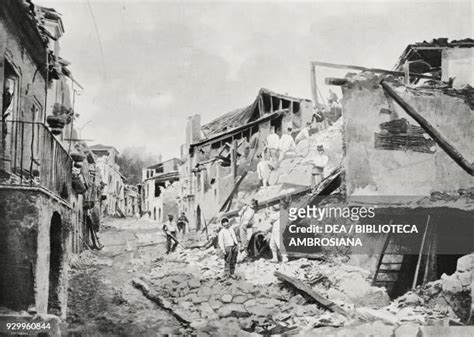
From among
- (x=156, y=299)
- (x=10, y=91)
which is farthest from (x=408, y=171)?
(x=10, y=91)

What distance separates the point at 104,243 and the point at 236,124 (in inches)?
183

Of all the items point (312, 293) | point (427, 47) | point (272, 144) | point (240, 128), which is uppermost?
point (427, 47)

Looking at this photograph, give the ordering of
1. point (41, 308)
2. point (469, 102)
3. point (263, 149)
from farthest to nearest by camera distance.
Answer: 1. point (263, 149)
2. point (469, 102)
3. point (41, 308)

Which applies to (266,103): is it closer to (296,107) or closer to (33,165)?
(296,107)

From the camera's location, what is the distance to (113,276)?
31.5 feet

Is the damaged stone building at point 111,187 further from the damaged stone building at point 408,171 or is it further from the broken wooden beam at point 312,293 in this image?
the damaged stone building at point 408,171

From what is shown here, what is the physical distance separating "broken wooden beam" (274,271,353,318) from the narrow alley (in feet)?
6.37

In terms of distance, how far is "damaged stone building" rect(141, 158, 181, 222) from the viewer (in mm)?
17578

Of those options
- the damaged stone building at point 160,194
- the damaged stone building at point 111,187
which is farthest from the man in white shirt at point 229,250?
the damaged stone building at point 160,194

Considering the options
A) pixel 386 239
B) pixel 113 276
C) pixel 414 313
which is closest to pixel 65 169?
pixel 113 276

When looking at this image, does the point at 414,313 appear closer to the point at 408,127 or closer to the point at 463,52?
the point at 408,127

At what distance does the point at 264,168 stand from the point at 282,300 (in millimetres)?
5342

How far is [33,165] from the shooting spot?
8.55 metres

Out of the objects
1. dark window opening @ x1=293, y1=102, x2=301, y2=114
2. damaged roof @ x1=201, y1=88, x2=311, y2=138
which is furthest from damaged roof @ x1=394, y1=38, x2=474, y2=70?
dark window opening @ x1=293, y1=102, x2=301, y2=114
